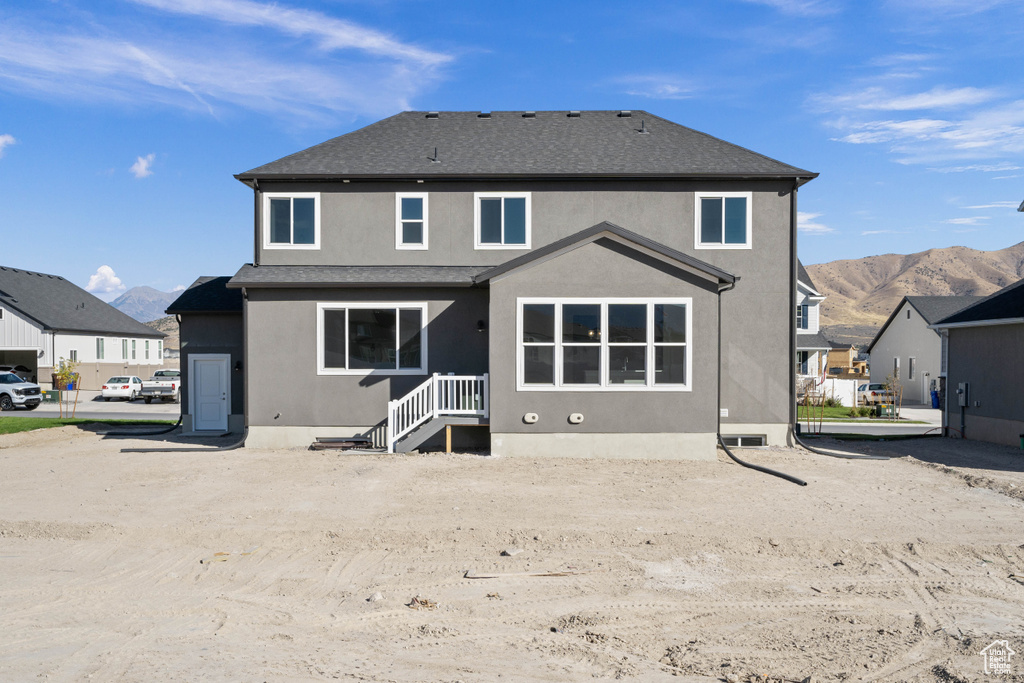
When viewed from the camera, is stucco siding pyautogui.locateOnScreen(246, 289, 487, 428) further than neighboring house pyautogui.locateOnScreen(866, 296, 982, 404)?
No

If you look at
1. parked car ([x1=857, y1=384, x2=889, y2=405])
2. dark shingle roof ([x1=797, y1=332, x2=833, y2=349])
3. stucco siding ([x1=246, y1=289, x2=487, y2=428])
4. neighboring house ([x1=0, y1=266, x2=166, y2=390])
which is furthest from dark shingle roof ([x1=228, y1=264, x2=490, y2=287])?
neighboring house ([x1=0, y1=266, x2=166, y2=390])

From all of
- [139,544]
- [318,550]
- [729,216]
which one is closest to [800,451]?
[729,216]

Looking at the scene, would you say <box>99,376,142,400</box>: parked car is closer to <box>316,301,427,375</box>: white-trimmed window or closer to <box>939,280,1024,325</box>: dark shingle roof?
<box>316,301,427,375</box>: white-trimmed window

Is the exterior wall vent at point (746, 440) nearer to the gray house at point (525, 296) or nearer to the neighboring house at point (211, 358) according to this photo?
the gray house at point (525, 296)

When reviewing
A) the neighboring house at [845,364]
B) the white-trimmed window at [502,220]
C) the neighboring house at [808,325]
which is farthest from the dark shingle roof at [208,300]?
the neighboring house at [845,364]

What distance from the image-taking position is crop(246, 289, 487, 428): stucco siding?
15156mm

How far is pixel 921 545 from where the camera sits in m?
7.90

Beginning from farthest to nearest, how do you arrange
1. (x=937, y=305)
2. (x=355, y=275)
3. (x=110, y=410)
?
1. (x=937, y=305)
2. (x=110, y=410)
3. (x=355, y=275)

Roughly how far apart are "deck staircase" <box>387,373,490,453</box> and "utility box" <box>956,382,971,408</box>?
529 inches

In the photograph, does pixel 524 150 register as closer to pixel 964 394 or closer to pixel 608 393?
pixel 608 393

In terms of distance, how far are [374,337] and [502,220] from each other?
13.8 ft

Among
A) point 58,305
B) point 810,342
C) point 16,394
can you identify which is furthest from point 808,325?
point 58,305

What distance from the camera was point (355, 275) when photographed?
15.3 meters

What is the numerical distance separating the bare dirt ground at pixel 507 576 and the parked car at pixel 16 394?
21.5 meters
